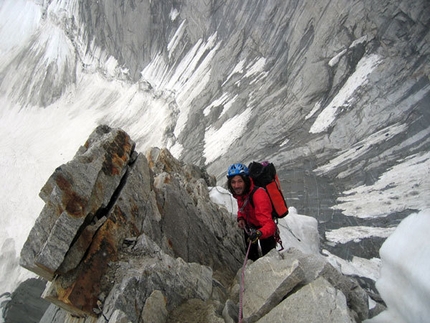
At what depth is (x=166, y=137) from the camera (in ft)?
115

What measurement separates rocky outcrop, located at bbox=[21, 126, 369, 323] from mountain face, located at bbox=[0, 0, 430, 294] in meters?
7.52

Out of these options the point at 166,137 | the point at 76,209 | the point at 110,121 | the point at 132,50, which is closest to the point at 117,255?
the point at 76,209

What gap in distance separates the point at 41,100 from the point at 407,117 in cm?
5512

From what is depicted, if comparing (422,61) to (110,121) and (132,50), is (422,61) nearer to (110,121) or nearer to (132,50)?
(110,121)

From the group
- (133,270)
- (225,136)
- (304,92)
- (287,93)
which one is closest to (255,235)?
(133,270)

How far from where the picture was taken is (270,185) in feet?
20.3

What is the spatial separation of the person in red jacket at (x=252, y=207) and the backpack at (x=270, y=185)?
0.10 m

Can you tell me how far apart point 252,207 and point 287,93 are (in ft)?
59.1

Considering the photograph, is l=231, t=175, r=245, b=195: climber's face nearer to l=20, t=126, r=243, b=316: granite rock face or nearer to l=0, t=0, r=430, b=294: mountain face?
l=20, t=126, r=243, b=316: granite rock face

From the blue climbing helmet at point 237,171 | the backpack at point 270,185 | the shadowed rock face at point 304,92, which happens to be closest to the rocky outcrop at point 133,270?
the backpack at point 270,185

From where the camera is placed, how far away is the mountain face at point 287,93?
14.5m

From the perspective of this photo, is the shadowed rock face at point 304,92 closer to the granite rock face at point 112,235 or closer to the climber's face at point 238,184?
the granite rock face at point 112,235

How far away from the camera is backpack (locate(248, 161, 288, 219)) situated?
239 inches

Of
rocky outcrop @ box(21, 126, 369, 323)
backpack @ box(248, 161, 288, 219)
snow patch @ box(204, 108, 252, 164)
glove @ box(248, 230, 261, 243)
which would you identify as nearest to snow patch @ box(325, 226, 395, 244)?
rocky outcrop @ box(21, 126, 369, 323)
